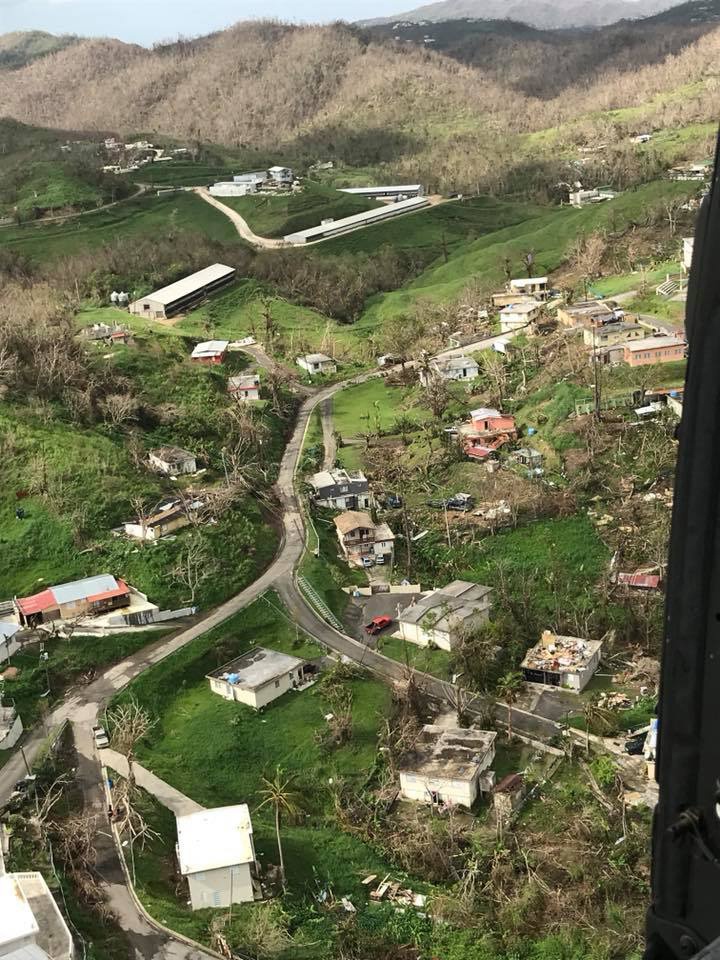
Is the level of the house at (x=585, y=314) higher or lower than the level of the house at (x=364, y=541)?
higher

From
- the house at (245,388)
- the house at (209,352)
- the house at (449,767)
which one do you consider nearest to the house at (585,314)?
the house at (245,388)

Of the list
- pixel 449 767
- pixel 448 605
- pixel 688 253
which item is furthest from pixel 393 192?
pixel 449 767

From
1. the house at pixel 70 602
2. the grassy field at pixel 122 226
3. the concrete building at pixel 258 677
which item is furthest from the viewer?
the grassy field at pixel 122 226

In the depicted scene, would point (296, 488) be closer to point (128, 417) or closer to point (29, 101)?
point (128, 417)

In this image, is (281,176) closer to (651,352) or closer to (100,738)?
(651,352)

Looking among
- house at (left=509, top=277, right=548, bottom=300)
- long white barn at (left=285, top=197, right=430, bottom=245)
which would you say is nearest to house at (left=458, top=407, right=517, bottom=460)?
house at (left=509, top=277, right=548, bottom=300)

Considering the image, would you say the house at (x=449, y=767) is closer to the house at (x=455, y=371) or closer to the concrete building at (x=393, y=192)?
the house at (x=455, y=371)
